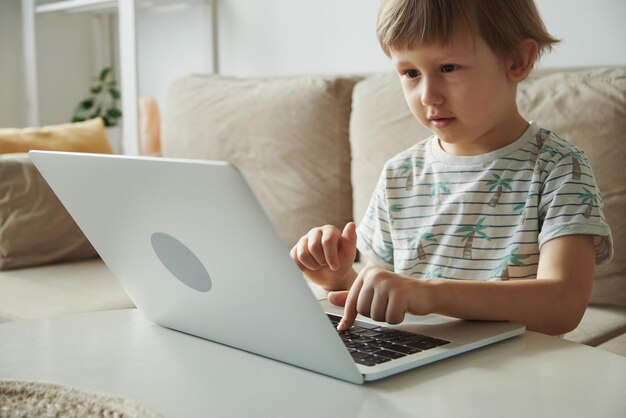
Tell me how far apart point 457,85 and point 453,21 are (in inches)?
3.3

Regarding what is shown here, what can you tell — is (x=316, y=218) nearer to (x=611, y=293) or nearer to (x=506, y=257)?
(x=611, y=293)

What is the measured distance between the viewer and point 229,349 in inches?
30.8

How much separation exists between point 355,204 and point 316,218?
0.14 metres

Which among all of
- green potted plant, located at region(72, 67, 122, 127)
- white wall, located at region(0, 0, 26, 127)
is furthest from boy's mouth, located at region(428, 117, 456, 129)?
white wall, located at region(0, 0, 26, 127)

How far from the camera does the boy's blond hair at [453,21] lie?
1047 mm

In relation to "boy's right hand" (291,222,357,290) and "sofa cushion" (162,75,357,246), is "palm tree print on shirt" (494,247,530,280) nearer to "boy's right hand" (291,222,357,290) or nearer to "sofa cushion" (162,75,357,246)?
"boy's right hand" (291,222,357,290)

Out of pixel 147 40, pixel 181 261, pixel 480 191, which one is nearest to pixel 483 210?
pixel 480 191

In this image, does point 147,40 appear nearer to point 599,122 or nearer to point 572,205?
point 599,122

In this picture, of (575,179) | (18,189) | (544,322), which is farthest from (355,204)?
(544,322)

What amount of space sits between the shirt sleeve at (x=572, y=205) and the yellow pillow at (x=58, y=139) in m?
1.54

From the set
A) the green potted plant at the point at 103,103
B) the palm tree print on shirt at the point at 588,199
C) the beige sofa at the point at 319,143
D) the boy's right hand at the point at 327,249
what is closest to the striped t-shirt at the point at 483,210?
the palm tree print on shirt at the point at 588,199

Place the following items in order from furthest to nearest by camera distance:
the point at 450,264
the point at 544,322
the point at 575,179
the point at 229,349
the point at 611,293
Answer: the point at 611,293
the point at 450,264
the point at 575,179
the point at 544,322
the point at 229,349

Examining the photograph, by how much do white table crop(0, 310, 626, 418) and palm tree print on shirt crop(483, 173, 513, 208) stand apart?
37 cm

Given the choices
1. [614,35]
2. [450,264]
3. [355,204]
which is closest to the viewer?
[450,264]
